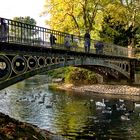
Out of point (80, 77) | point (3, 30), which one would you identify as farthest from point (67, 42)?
point (80, 77)

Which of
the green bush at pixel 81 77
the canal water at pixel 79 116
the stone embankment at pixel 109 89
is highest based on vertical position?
the green bush at pixel 81 77

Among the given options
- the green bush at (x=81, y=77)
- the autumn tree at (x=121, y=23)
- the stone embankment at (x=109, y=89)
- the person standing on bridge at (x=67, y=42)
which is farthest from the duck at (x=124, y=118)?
the autumn tree at (x=121, y=23)

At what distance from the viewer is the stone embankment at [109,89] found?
54125 mm

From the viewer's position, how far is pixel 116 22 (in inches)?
2638

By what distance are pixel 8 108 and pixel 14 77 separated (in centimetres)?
1140

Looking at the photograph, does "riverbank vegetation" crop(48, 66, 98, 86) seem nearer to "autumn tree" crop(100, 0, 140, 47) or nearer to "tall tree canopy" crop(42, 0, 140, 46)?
"tall tree canopy" crop(42, 0, 140, 46)

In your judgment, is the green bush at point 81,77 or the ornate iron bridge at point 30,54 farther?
the green bush at point 81,77

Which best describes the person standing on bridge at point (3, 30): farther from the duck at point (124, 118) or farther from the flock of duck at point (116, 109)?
the flock of duck at point (116, 109)

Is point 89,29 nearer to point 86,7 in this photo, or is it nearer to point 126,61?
point 86,7

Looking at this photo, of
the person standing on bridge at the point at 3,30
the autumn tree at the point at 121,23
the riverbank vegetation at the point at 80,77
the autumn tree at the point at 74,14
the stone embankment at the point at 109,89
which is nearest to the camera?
the person standing on bridge at the point at 3,30

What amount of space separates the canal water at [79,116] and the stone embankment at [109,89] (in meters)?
5.96

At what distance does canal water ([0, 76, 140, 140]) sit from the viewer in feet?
90.1

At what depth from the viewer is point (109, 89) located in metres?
56.6

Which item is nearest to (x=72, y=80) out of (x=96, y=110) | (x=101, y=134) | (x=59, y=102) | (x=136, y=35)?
(x=136, y=35)
